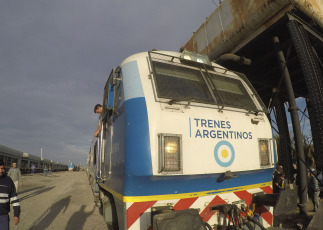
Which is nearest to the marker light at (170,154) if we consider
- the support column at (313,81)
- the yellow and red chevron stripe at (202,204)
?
the yellow and red chevron stripe at (202,204)

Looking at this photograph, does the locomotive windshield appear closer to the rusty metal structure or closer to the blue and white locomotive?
the blue and white locomotive

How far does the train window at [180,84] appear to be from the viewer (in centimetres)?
274

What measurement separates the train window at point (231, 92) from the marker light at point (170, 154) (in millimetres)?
1165

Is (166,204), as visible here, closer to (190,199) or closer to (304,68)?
(190,199)

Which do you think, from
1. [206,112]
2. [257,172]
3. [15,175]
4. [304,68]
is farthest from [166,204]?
[15,175]

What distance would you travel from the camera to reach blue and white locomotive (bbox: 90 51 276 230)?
7.28 ft

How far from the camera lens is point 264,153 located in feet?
10.00

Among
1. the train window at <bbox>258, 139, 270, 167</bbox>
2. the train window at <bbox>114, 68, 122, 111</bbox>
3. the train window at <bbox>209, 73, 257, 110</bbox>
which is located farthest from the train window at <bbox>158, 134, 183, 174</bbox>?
the train window at <bbox>258, 139, 270, 167</bbox>

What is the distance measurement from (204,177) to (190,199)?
32 centimetres

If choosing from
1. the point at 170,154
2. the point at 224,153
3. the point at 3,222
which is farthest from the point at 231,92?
the point at 3,222

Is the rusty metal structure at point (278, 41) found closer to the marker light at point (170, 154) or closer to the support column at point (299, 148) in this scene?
the support column at point (299, 148)

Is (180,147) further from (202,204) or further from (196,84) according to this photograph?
(196,84)

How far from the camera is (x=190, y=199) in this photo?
243cm

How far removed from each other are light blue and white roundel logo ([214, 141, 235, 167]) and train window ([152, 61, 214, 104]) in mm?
645
